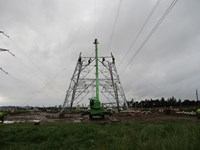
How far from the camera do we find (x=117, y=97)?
42.1 m

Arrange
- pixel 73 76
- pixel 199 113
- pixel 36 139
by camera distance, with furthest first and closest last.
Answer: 1. pixel 73 76
2. pixel 199 113
3. pixel 36 139

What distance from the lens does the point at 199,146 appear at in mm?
6484

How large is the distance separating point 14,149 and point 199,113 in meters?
24.0

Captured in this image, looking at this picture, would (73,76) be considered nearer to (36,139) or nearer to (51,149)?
(36,139)

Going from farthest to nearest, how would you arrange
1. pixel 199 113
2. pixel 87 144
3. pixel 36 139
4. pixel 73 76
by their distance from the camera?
pixel 73 76, pixel 199 113, pixel 36 139, pixel 87 144

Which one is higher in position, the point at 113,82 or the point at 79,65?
the point at 79,65

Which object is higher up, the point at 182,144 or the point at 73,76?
the point at 73,76

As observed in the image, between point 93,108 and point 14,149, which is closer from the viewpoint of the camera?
point 14,149

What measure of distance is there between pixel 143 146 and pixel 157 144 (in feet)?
1.48

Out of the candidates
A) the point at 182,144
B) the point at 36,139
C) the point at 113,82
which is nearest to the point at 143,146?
the point at 182,144

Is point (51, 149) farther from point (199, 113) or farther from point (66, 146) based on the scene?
point (199, 113)

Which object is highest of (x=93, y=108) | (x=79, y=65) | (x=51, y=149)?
(x=79, y=65)

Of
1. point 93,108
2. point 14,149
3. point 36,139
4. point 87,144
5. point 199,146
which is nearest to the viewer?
point 199,146

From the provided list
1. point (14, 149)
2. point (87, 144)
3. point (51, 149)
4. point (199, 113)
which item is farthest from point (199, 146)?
point (199, 113)
